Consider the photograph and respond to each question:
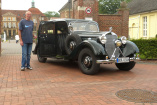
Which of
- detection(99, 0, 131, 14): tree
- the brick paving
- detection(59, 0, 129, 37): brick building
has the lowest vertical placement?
the brick paving

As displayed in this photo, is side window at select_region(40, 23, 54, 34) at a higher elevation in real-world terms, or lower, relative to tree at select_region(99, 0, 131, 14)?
lower

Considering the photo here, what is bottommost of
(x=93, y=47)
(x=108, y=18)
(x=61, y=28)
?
(x=93, y=47)

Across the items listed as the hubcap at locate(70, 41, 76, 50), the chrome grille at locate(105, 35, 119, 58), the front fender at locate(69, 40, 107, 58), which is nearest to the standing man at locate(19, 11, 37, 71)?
the hubcap at locate(70, 41, 76, 50)

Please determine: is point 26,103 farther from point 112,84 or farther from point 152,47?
point 152,47

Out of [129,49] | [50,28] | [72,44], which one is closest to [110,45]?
[129,49]

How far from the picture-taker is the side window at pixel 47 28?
26.3 feet

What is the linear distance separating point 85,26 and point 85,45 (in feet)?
5.43

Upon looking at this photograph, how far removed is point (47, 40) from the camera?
320 inches

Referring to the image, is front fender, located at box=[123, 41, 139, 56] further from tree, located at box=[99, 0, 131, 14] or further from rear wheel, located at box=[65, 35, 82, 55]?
tree, located at box=[99, 0, 131, 14]

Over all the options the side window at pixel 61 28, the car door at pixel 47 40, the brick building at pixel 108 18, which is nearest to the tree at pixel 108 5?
the brick building at pixel 108 18

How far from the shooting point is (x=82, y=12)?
16078mm

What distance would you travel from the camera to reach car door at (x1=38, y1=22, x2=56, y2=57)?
7944mm

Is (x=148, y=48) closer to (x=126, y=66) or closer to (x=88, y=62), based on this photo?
(x=126, y=66)

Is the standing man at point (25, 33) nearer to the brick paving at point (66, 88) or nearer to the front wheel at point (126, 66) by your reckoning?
the brick paving at point (66, 88)
